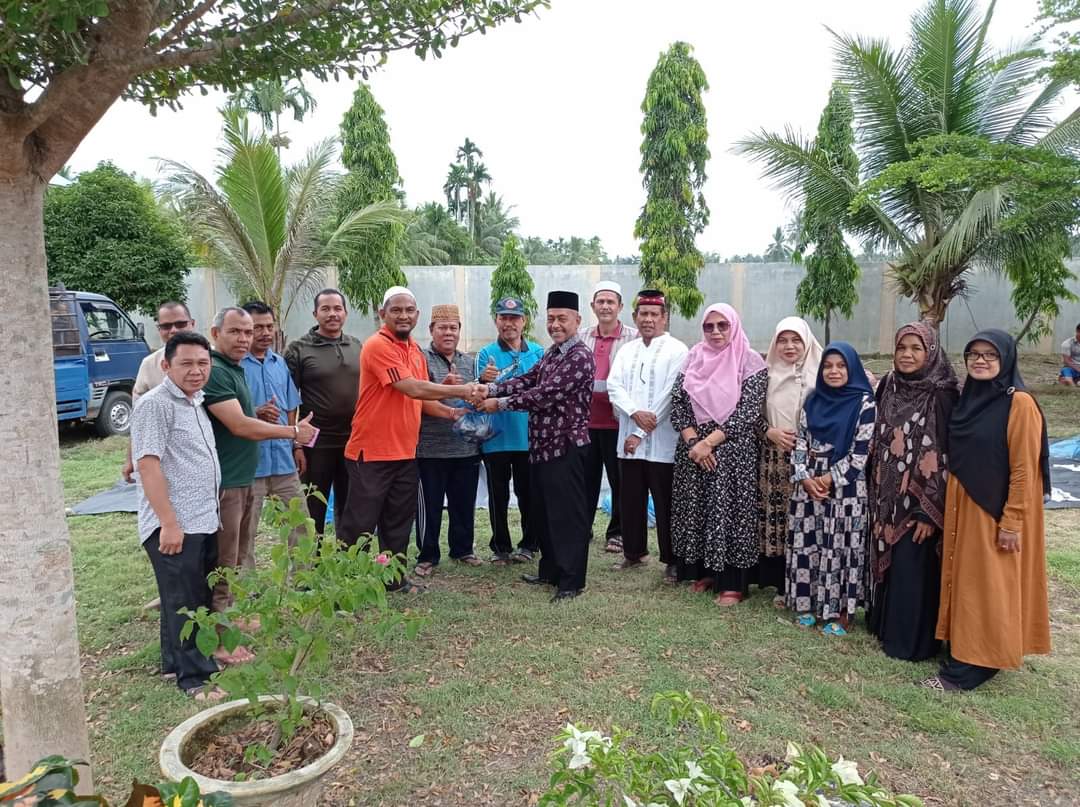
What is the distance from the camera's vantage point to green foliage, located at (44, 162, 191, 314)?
12648 millimetres

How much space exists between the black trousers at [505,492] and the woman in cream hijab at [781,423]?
5.35ft

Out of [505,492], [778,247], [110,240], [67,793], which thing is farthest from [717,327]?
[778,247]

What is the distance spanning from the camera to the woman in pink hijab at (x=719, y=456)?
4082 millimetres

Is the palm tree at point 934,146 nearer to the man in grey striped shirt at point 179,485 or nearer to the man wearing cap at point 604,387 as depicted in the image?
the man wearing cap at point 604,387

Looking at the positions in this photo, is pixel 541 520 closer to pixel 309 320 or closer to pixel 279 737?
pixel 279 737

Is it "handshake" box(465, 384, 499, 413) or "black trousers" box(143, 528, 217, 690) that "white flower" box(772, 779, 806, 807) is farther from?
"handshake" box(465, 384, 499, 413)

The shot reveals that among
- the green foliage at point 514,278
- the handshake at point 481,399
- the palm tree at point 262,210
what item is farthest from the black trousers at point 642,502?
the green foliage at point 514,278

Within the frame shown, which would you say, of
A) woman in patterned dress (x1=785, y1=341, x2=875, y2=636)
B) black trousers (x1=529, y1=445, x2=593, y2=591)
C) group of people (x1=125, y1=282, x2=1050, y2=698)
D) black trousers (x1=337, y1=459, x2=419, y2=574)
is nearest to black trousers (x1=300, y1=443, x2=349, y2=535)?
group of people (x1=125, y1=282, x2=1050, y2=698)

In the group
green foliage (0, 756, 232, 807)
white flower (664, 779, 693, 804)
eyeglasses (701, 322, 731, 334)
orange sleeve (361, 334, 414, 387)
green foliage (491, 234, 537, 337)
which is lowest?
green foliage (0, 756, 232, 807)

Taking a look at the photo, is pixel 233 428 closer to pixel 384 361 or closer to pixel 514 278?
pixel 384 361

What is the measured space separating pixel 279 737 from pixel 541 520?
8.29ft

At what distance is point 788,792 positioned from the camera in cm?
127

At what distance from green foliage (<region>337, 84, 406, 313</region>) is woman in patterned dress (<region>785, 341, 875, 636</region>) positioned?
11605mm

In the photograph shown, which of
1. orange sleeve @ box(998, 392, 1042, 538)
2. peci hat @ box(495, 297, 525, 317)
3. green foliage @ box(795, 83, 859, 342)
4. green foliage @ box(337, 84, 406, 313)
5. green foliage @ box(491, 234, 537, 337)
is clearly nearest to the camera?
orange sleeve @ box(998, 392, 1042, 538)
